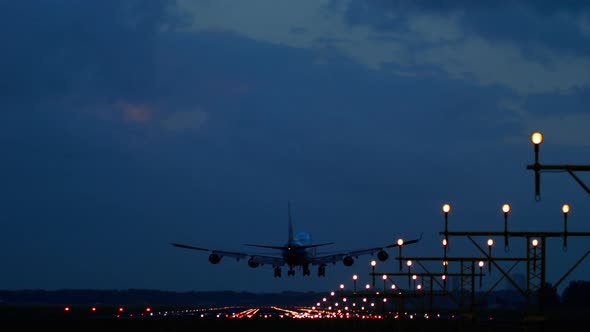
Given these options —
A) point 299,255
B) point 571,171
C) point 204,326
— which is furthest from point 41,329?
point 299,255

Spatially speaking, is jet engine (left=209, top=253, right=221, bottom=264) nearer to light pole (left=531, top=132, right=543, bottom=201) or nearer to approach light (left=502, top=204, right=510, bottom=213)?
approach light (left=502, top=204, right=510, bottom=213)

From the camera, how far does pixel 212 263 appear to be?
112 m

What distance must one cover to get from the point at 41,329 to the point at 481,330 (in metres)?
28.5

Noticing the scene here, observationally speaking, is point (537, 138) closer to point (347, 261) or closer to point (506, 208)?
point (506, 208)

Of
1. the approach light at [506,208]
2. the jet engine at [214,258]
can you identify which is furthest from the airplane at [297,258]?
the approach light at [506,208]

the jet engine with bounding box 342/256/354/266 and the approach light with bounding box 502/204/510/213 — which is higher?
the jet engine with bounding box 342/256/354/266

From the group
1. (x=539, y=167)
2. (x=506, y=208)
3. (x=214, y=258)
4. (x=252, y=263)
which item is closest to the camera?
(x=539, y=167)

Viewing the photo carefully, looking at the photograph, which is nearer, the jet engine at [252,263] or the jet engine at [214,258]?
the jet engine at [214,258]

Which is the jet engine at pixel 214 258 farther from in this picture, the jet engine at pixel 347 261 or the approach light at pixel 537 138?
the approach light at pixel 537 138

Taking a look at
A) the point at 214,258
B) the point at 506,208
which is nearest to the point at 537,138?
the point at 506,208

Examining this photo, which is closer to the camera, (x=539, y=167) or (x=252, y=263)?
(x=539, y=167)

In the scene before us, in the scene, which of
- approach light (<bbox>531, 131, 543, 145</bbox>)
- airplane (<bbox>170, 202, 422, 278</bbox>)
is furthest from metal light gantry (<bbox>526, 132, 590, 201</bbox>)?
airplane (<bbox>170, 202, 422, 278</bbox>)

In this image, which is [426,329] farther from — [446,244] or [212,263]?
[212,263]

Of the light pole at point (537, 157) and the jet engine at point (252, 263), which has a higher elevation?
the jet engine at point (252, 263)
